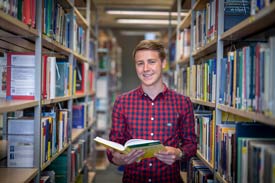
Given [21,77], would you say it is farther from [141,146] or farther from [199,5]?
[199,5]

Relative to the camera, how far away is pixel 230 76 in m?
1.89

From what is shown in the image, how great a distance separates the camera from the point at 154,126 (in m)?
2.23

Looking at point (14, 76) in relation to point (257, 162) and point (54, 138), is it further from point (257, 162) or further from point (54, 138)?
point (257, 162)

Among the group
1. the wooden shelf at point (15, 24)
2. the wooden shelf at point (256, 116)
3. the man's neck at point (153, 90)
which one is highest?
the wooden shelf at point (15, 24)

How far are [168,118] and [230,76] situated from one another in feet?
1.74

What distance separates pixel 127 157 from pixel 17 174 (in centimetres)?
62

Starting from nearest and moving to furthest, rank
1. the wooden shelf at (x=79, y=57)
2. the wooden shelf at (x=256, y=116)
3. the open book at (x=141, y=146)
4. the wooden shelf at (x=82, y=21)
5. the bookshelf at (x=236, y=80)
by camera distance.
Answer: the wooden shelf at (x=256, y=116)
the bookshelf at (x=236, y=80)
the open book at (x=141, y=146)
the wooden shelf at (x=79, y=57)
the wooden shelf at (x=82, y=21)

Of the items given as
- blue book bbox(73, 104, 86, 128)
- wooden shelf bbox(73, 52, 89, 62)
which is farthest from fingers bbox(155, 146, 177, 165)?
blue book bbox(73, 104, 86, 128)

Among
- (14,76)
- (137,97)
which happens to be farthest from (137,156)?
(14,76)

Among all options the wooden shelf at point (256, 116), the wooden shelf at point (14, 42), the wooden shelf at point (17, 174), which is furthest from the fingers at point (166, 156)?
the wooden shelf at point (14, 42)

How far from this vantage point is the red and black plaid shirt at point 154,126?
87.4 inches

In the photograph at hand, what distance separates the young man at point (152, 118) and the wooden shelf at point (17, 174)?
47cm

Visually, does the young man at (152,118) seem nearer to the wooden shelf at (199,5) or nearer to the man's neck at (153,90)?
the man's neck at (153,90)

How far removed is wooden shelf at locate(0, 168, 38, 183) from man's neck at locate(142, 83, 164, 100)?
837mm
